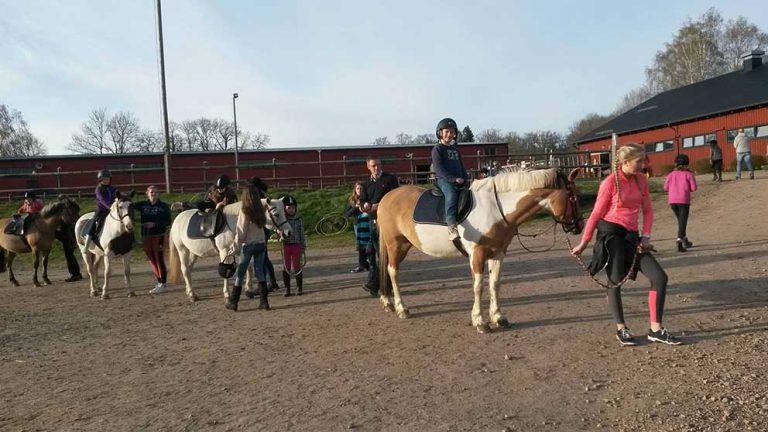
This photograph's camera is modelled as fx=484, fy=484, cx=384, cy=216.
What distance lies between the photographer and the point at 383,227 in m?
6.57

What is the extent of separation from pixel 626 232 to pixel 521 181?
1254mm

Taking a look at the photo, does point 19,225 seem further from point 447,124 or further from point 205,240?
point 447,124

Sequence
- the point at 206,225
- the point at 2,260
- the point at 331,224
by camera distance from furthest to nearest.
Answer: the point at 331,224
the point at 2,260
the point at 206,225

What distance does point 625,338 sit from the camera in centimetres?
448

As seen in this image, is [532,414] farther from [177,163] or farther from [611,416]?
[177,163]

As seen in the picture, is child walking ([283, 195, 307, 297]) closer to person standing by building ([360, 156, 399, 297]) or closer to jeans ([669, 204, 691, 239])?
person standing by building ([360, 156, 399, 297])

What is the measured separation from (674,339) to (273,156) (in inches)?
1212

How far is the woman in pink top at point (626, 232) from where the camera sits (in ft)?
14.1

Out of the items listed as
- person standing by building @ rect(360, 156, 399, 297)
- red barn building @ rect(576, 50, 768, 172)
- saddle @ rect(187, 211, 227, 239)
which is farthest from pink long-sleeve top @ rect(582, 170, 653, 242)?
red barn building @ rect(576, 50, 768, 172)

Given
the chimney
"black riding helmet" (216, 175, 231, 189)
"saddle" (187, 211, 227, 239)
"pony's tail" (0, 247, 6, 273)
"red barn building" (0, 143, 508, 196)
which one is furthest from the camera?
the chimney

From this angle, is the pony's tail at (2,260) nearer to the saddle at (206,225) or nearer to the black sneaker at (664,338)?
the saddle at (206,225)

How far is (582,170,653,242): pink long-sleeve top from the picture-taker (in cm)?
433

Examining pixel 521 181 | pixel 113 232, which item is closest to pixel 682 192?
pixel 521 181

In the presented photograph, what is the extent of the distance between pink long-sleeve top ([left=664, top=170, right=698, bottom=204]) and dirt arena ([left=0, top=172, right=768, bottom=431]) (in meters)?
1.45
